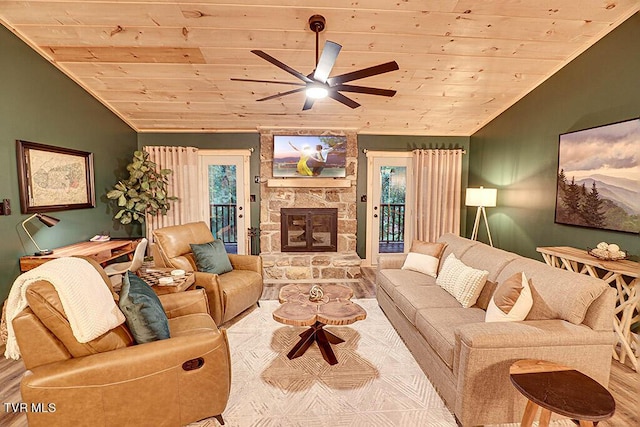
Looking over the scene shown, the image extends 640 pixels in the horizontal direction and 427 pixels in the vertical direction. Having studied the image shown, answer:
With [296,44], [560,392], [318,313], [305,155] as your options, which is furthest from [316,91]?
[305,155]

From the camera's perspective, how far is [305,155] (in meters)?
4.88

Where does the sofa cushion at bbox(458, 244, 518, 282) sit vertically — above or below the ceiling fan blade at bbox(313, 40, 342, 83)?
below

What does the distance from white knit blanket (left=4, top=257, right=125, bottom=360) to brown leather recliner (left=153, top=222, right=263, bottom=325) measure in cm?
128

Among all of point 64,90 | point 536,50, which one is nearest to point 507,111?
point 536,50

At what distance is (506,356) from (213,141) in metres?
4.93

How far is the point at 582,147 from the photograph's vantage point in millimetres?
3125

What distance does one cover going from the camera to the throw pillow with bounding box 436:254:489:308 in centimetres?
236

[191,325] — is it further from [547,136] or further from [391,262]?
[547,136]

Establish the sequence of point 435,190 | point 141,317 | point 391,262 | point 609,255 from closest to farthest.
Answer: point 141,317, point 609,255, point 391,262, point 435,190

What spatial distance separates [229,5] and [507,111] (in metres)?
4.04

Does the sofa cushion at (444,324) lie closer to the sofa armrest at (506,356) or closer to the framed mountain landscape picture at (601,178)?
the sofa armrest at (506,356)

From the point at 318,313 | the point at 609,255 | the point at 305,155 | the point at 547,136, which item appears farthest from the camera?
the point at 305,155

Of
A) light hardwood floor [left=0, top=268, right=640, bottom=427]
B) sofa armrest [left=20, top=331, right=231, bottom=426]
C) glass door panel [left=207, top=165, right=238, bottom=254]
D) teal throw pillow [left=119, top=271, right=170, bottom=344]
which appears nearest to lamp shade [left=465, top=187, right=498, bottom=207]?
light hardwood floor [left=0, top=268, right=640, bottom=427]

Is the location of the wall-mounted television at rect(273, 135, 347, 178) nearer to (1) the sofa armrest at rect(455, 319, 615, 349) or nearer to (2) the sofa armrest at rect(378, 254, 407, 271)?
(2) the sofa armrest at rect(378, 254, 407, 271)
